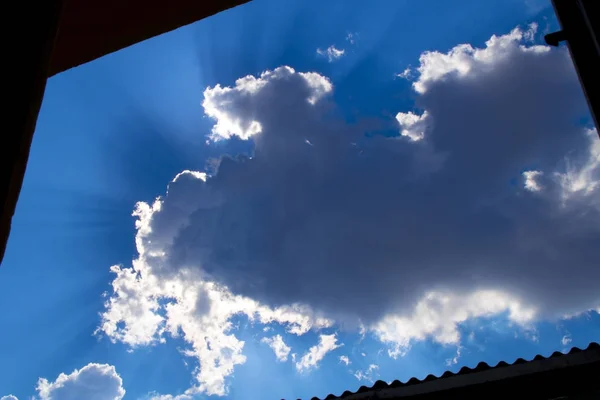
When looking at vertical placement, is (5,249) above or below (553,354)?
above

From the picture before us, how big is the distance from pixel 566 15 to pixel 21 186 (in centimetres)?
417

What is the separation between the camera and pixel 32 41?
147cm

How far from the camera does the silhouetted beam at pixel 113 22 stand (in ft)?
11.6

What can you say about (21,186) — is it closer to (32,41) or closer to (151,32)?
(32,41)

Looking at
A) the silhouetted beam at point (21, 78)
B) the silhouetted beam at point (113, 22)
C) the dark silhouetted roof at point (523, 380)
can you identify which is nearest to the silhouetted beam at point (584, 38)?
the silhouetted beam at point (113, 22)

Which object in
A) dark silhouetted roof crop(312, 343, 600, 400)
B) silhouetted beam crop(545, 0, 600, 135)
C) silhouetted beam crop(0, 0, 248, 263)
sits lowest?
dark silhouetted roof crop(312, 343, 600, 400)

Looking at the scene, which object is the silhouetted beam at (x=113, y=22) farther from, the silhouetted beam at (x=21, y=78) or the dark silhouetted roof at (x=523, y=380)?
the dark silhouetted roof at (x=523, y=380)

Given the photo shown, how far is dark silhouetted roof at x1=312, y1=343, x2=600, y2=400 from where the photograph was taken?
17.4 feet

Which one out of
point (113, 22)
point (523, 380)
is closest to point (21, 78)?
point (113, 22)

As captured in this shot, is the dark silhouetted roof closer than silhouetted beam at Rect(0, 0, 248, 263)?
No

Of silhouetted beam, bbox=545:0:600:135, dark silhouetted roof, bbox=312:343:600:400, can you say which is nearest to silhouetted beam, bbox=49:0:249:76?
silhouetted beam, bbox=545:0:600:135

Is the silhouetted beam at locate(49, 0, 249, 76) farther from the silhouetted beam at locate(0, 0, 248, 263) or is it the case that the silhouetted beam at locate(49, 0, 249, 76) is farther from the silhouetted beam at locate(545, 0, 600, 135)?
the silhouetted beam at locate(545, 0, 600, 135)

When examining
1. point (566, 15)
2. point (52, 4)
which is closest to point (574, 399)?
point (566, 15)

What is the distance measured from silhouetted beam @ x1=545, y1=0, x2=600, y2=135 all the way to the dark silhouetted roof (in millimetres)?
3859
